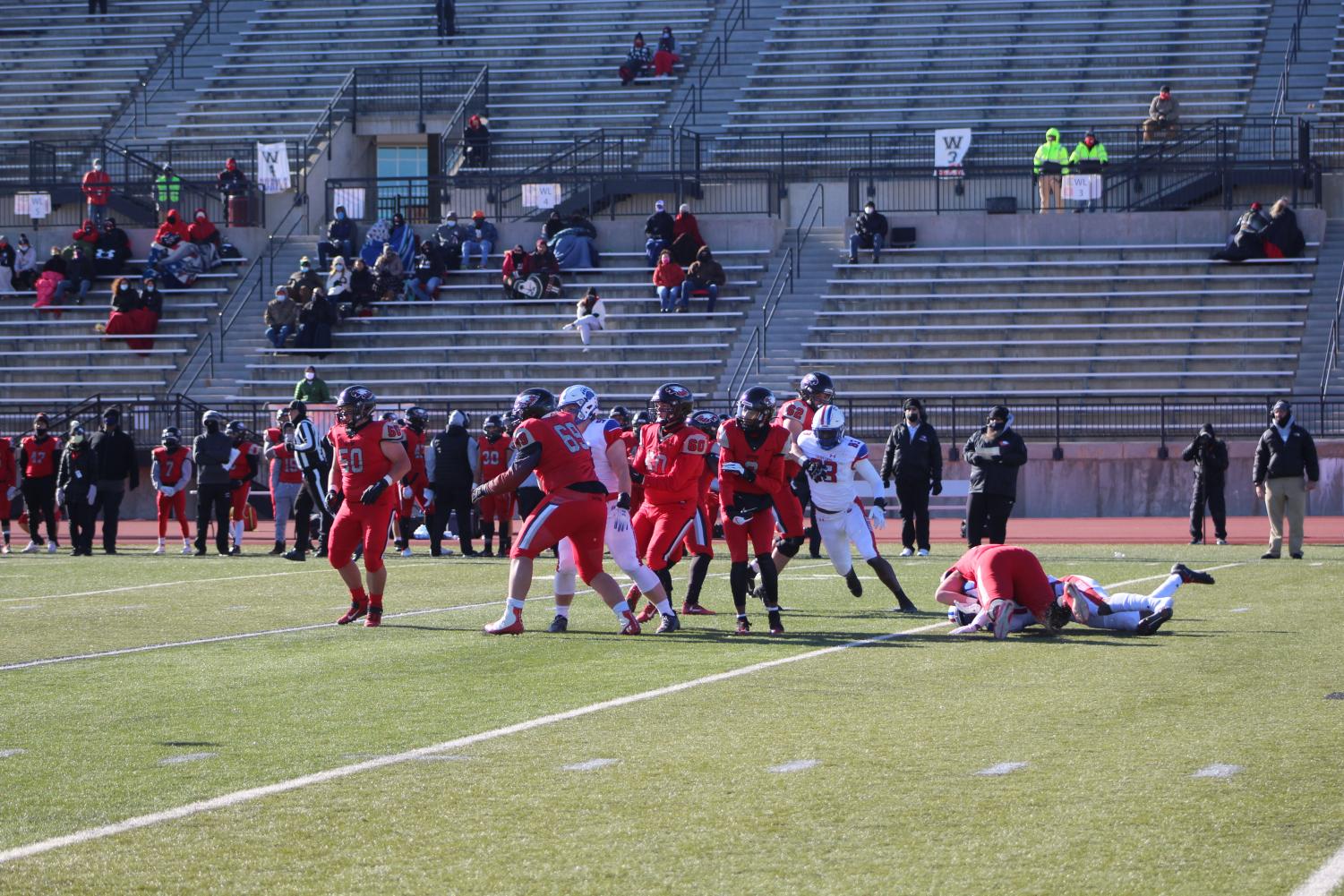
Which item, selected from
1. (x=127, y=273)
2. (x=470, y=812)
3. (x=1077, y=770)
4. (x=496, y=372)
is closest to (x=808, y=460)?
(x=1077, y=770)

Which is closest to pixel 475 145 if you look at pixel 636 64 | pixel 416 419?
pixel 636 64

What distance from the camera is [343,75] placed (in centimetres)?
4347

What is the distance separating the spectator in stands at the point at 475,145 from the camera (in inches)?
1538

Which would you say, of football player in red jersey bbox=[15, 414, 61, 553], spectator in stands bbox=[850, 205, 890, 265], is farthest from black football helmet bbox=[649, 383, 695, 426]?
spectator in stands bbox=[850, 205, 890, 265]

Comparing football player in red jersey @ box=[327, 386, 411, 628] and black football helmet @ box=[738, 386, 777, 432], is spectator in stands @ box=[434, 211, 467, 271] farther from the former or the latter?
black football helmet @ box=[738, 386, 777, 432]

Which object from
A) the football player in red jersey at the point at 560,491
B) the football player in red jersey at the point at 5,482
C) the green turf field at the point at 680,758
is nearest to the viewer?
the green turf field at the point at 680,758

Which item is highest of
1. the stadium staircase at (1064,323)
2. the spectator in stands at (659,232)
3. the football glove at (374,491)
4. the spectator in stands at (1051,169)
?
the spectator in stands at (1051,169)

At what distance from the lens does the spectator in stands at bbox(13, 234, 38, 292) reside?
3750 centimetres

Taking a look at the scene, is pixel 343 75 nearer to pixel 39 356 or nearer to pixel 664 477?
pixel 39 356

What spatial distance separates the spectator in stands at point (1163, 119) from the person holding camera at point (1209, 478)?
13.3 m

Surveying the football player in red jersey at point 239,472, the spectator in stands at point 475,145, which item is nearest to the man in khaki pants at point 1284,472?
the football player in red jersey at point 239,472

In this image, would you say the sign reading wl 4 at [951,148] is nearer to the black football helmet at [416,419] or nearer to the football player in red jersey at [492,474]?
the football player in red jersey at [492,474]

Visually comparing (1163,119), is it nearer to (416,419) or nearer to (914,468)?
(914,468)

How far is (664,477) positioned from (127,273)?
26.3 m
